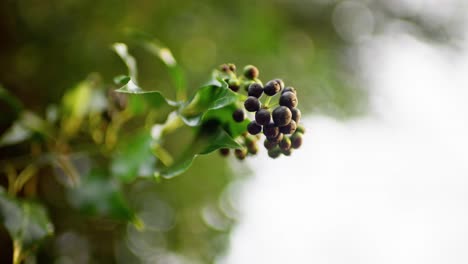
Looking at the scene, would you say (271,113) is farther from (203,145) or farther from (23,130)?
(23,130)

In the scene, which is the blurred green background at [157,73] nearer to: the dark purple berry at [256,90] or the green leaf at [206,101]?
the green leaf at [206,101]

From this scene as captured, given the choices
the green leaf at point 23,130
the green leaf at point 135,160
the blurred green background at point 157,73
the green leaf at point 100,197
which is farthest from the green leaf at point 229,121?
the blurred green background at point 157,73

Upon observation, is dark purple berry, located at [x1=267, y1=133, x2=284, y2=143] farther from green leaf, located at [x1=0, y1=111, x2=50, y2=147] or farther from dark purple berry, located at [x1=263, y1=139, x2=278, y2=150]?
green leaf, located at [x1=0, y1=111, x2=50, y2=147]

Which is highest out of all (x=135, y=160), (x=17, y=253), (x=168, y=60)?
(x=168, y=60)

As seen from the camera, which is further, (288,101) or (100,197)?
(100,197)

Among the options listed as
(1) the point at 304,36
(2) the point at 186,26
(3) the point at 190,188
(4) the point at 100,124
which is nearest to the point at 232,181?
(3) the point at 190,188

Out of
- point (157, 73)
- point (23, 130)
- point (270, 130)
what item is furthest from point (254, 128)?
point (157, 73)

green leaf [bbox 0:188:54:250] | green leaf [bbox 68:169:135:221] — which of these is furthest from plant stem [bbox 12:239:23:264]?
green leaf [bbox 68:169:135:221]
